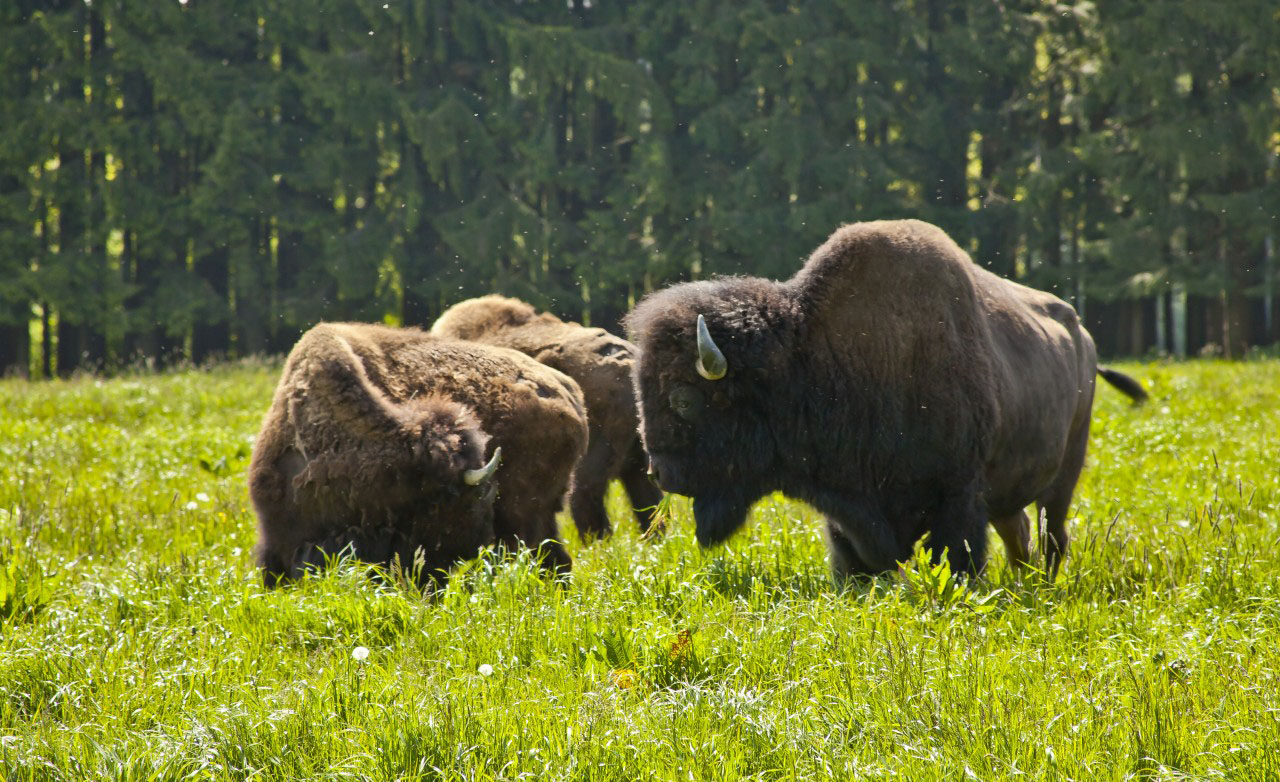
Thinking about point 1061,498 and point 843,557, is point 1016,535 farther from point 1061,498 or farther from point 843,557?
point 843,557

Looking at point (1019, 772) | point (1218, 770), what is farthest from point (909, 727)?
point (1218, 770)

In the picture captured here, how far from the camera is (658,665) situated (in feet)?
12.8

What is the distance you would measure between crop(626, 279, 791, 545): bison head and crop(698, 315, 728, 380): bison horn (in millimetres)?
39

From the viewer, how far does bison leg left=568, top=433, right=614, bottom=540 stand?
791cm

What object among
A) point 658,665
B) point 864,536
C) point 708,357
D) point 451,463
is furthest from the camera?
point 451,463

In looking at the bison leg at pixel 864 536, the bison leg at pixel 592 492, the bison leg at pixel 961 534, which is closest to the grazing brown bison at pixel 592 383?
the bison leg at pixel 592 492

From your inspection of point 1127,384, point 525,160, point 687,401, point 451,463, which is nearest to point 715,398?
point 687,401

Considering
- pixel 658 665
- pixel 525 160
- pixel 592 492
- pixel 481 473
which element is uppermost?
pixel 525 160

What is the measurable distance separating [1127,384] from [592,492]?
3731 millimetres

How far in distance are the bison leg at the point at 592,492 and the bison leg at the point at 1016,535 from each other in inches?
102

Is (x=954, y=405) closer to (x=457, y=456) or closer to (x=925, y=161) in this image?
(x=457, y=456)

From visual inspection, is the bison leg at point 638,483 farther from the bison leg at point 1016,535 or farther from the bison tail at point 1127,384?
the bison tail at point 1127,384

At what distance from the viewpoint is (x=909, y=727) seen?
10.5 feet

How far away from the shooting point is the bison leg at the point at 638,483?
8.54 metres
